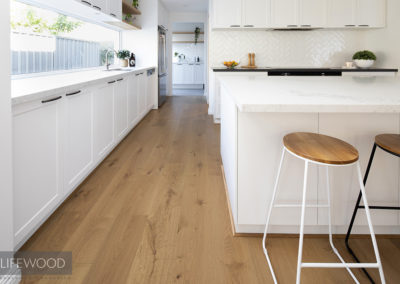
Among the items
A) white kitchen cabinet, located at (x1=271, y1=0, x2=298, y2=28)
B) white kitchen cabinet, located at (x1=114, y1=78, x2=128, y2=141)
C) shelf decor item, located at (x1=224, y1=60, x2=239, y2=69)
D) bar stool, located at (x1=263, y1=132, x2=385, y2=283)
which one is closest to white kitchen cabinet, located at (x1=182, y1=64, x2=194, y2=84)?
shelf decor item, located at (x1=224, y1=60, x2=239, y2=69)

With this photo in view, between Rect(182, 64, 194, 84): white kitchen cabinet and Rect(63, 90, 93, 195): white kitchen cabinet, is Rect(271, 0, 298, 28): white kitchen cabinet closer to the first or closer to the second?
Rect(63, 90, 93, 195): white kitchen cabinet

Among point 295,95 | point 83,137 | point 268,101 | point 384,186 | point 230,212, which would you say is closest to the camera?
point 268,101

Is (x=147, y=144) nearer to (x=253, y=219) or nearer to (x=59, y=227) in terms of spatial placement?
(x=59, y=227)

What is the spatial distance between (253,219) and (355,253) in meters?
0.56

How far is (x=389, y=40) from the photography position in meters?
5.33

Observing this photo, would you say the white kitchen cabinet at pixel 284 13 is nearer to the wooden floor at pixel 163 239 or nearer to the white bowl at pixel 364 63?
the white bowl at pixel 364 63

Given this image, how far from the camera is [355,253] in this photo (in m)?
1.88

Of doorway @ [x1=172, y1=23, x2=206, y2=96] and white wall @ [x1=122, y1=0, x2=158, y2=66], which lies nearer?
white wall @ [x1=122, y1=0, x2=158, y2=66]

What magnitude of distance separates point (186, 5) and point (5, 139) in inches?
291

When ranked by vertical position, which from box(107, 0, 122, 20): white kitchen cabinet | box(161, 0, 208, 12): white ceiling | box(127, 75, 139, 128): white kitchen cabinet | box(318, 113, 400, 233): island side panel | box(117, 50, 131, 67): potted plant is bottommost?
box(318, 113, 400, 233): island side panel

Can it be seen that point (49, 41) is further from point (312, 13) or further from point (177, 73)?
point (177, 73)

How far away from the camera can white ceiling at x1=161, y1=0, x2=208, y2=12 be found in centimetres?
772

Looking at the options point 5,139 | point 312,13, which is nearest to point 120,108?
point 5,139

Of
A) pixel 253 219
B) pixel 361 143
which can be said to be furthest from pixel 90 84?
pixel 361 143
